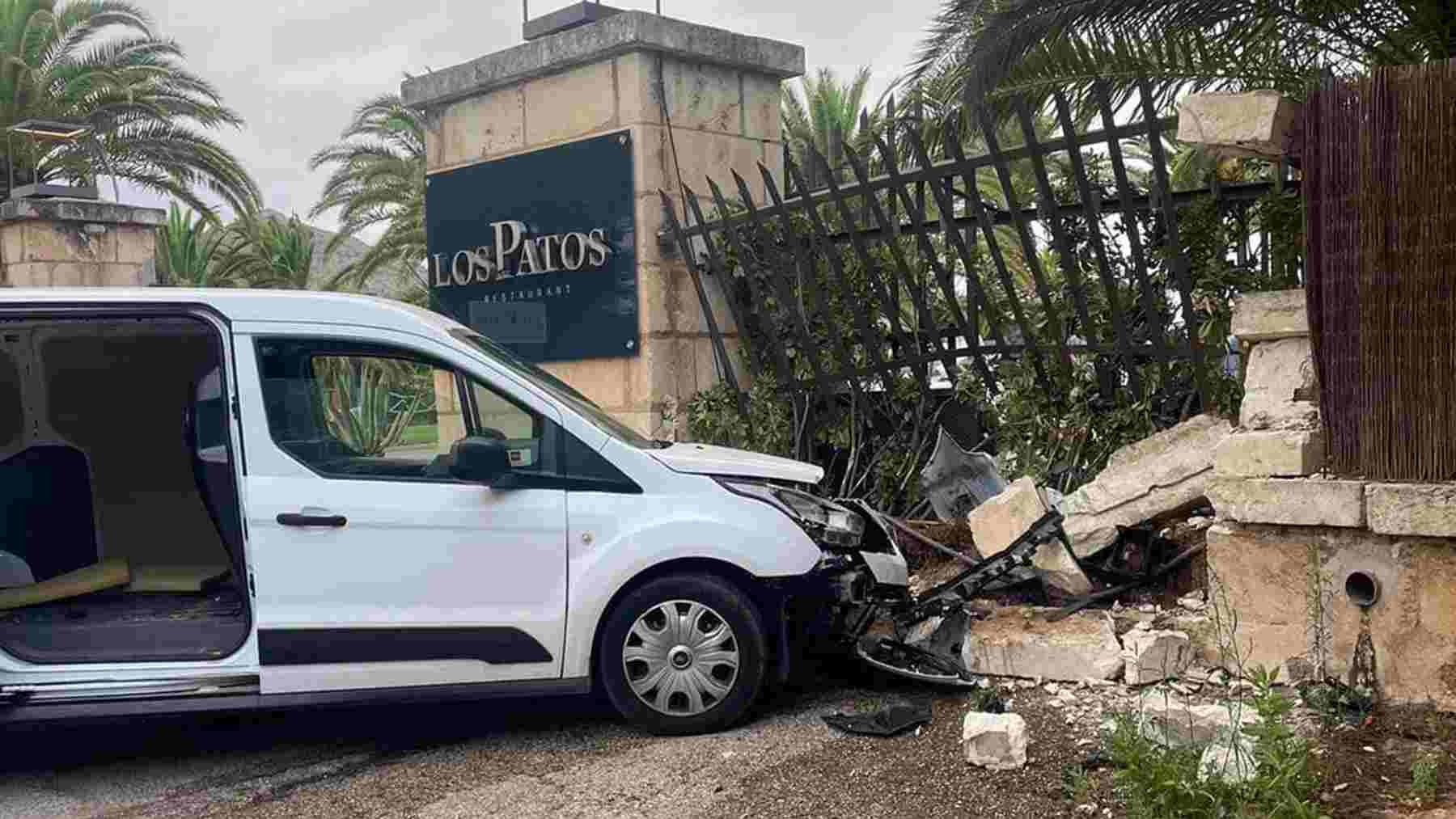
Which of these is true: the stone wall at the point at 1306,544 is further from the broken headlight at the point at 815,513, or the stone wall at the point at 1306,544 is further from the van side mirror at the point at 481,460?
the van side mirror at the point at 481,460

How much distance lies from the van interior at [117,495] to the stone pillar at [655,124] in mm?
2933

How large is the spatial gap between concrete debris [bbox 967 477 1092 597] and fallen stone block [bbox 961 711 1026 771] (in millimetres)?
1549

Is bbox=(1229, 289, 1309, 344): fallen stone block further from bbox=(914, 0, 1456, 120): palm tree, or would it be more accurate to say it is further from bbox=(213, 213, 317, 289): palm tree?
bbox=(213, 213, 317, 289): palm tree

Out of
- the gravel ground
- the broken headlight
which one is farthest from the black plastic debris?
the broken headlight

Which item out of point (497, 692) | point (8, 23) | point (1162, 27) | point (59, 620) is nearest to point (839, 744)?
point (497, 692)

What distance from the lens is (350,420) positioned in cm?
542

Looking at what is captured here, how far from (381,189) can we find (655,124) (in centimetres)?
1559

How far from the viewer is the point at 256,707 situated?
4.97 meters

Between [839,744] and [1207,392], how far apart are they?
280 centimetres

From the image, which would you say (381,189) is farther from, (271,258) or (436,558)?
(436,558)

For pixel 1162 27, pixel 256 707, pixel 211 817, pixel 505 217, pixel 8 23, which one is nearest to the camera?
pixel 211 817

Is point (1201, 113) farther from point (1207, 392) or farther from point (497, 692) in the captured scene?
point (497, 692)

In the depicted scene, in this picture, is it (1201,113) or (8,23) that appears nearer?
(1201,113)

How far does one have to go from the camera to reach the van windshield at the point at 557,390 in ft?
17.8
